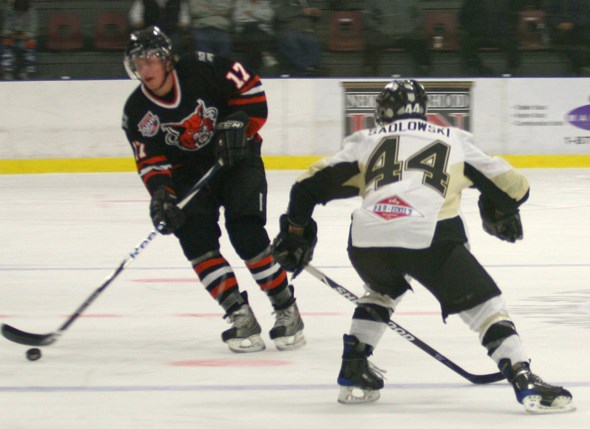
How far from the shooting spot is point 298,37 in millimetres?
10414

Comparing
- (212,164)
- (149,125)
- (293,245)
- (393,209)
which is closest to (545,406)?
(393,209)

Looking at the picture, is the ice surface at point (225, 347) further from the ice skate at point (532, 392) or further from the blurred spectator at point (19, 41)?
the blurred spectator at point (19, 41)

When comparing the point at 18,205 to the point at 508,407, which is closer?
the point at 508,407

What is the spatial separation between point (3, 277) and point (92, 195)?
121 inches

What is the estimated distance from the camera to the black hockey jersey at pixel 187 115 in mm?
4125

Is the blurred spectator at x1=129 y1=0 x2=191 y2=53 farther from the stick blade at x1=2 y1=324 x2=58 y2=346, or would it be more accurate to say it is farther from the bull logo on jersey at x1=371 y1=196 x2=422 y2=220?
the bull logo on jersey at x1=371 y1=196 x2=422 y2=220

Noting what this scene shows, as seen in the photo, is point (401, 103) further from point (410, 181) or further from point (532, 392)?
point (532, 392)

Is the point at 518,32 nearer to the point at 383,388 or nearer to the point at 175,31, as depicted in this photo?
the point at 175,31

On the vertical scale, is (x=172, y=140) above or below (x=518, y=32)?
above

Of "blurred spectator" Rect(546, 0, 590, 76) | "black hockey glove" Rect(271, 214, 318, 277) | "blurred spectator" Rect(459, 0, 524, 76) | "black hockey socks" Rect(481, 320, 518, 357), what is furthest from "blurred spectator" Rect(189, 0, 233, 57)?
"black hockey socks" Rect(481, 320, 518, 357)

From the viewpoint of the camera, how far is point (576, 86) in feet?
33.2

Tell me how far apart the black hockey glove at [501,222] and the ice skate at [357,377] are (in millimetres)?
493

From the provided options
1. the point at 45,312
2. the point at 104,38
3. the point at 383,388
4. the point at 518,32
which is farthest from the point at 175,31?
the point at 383,388

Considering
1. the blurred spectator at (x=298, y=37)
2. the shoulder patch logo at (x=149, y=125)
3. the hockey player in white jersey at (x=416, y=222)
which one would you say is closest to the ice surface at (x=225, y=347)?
the hockey player in white jersey at (x=416, y=222)
